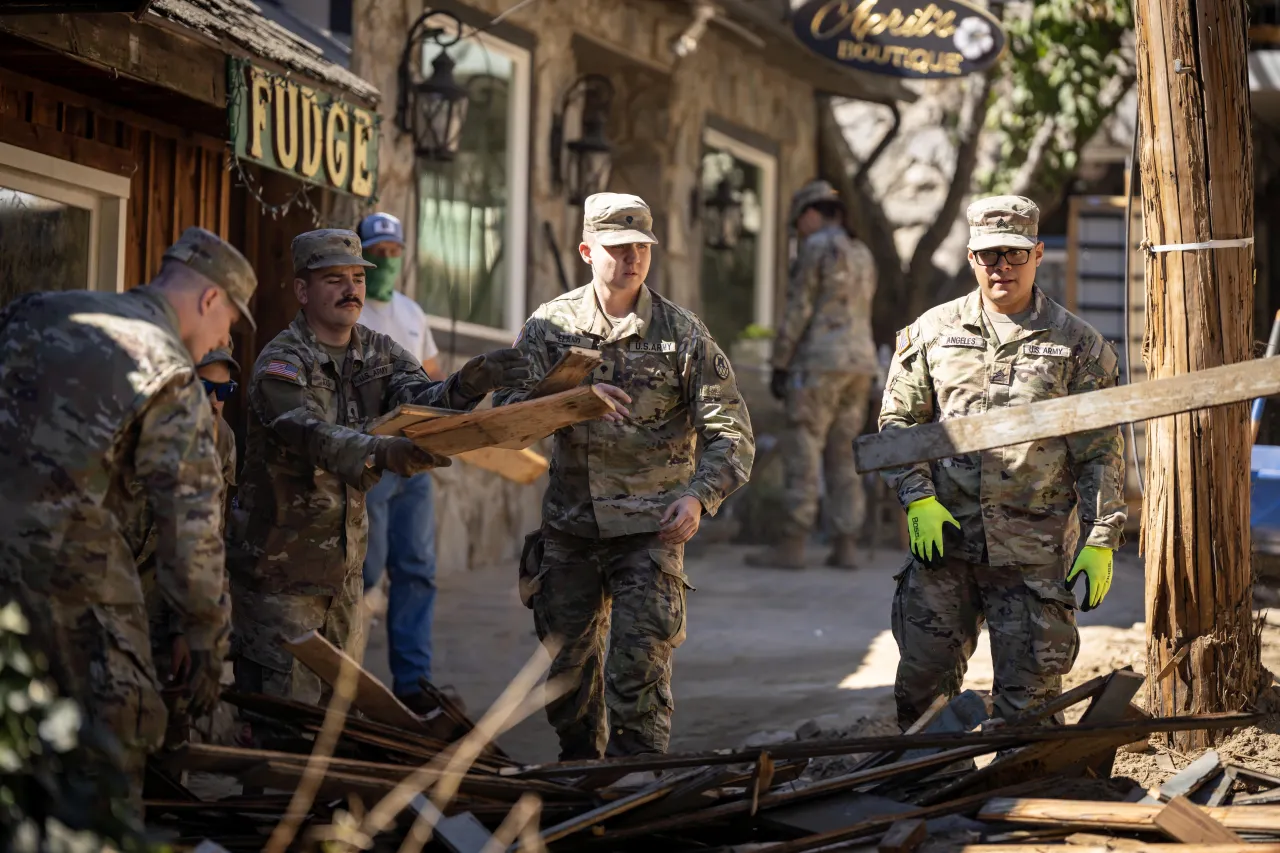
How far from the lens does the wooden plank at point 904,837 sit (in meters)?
3.79

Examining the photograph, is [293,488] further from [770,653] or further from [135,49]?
[770,653]

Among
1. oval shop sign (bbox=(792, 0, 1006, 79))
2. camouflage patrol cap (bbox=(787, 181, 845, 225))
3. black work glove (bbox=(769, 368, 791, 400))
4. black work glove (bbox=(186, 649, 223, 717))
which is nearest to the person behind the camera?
black work glove (bbox=(186, 649, 223, 717))

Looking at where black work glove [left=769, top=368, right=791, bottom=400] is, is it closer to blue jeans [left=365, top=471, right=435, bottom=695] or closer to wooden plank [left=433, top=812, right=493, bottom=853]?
blue jeans [left=365, top=471, right=435, bottom=695]

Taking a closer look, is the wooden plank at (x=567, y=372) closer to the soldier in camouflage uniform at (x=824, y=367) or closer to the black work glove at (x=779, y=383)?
the soldier in camouflage uniform at (x=824, y=367)

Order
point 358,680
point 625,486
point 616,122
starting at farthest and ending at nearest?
point 616,122 → point 625,486 → point 358,680

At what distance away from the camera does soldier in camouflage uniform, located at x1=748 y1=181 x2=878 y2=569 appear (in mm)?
11547

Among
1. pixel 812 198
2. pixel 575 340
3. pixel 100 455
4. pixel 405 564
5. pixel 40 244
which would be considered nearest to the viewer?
pixel 100 455

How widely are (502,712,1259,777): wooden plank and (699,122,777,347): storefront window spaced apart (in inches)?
394

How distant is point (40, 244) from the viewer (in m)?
6.95

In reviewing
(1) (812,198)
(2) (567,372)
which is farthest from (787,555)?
(2) (567,372)

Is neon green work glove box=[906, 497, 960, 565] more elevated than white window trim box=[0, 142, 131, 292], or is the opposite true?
white window trim box=[0, 142, 131, 292]

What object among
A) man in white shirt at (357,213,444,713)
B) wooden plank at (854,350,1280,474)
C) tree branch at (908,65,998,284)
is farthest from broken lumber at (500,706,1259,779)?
tree branch at (908,65,998,284)

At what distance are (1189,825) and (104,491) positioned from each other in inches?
102

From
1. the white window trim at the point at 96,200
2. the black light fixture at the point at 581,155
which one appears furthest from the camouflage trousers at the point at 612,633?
the black light fixture at the point at 581,155
